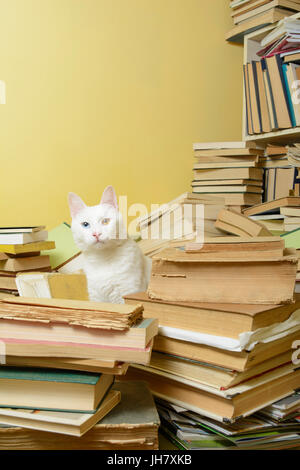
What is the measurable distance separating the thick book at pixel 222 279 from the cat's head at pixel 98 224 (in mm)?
309

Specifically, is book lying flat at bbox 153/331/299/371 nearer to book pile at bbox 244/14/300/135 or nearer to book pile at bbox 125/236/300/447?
book pile at bbox 125/236/300/447

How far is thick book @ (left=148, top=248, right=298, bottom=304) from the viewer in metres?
0.79

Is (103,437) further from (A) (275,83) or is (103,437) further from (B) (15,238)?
(A) (275,83)

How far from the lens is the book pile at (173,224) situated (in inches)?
59.5

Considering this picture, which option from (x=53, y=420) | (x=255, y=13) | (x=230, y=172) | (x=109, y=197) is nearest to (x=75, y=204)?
(x=109, y=197)

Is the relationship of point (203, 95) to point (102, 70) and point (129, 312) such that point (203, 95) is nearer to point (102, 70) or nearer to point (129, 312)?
point (102, 70)

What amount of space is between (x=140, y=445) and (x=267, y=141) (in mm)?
1552

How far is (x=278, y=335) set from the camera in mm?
808

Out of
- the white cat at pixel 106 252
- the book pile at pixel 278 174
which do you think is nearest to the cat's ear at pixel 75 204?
the white cat at pixel 106 252

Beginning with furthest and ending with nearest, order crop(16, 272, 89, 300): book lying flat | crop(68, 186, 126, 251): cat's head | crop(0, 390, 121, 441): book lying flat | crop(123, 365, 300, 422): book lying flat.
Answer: crop(68, 186, 126, 251): cat's head → crop(16, 272, 89, 300): book lying flat → crop(123, 365, 300, 422): book lying flat → crop(0, 390, 121, 441): book lying flat

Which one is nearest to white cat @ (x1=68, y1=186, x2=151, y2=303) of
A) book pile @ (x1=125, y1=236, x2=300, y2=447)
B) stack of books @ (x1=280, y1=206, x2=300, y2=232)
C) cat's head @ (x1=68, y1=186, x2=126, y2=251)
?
cat's head @ (x1=68, y1=186, x2=126, y2=251)

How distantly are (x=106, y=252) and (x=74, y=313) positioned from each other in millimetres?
514

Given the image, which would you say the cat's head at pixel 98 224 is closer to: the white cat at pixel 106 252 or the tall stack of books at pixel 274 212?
the white cat at pixel 106 252

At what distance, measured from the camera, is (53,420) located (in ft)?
2.16
